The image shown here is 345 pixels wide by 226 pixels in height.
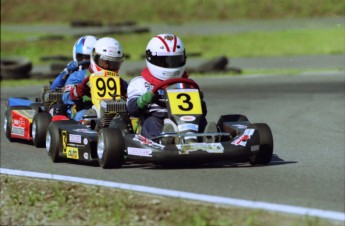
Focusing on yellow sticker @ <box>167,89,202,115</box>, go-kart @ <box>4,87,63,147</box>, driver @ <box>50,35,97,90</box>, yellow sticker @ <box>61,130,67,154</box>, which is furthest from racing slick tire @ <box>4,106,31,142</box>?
yellow sticker @ <box>167,89,202,115</box>

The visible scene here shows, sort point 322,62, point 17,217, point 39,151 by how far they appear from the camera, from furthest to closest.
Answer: point 322,62 → point 39,151 → point 17,217

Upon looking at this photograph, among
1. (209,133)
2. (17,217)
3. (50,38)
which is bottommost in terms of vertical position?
(17,217)

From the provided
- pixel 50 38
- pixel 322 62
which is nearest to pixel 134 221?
pixel 322 62

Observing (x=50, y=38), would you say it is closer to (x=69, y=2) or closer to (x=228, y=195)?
(x=69, y=2)

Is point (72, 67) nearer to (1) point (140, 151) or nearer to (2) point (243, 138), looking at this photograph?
(1) point (140, 151)

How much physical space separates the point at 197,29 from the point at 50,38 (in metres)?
5.85

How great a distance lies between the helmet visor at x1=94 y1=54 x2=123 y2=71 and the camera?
31.9 ft

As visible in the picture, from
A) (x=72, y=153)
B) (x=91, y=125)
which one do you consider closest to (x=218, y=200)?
(x=72, y=153)

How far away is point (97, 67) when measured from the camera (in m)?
9.88

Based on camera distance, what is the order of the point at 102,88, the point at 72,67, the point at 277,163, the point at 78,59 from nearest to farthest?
the point at 277,163
the point at 102,88
the point at 72,67
the point at 78,59

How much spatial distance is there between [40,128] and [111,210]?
4186mm

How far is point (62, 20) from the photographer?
1443 inches

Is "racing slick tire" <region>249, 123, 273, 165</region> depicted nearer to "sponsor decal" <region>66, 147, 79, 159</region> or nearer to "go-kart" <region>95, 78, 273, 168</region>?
"go-kart" <region>95, 78, 273, 168</region>

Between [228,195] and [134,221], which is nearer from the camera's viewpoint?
[134,221]
